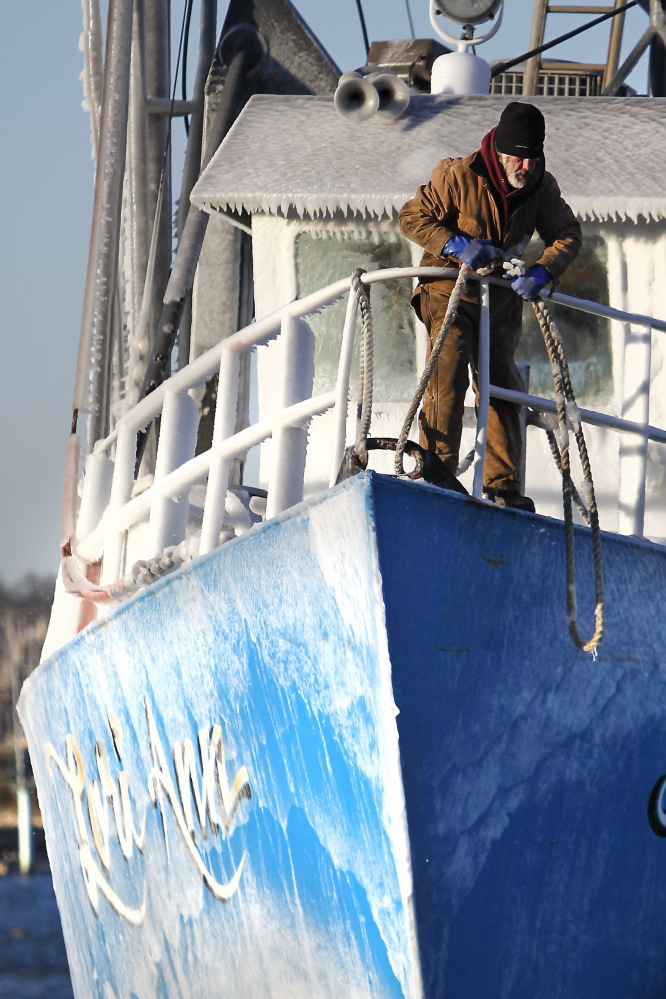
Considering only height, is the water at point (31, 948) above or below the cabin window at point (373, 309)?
below

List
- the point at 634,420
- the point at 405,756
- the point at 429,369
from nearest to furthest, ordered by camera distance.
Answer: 1. the point at 405,756
2. the point at 429,369
3. the point at 634,420

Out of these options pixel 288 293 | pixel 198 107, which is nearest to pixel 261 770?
pixel 288 293

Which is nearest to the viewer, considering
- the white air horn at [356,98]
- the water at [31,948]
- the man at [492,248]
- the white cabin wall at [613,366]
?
the man at [492,248]

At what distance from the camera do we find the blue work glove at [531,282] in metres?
5.34

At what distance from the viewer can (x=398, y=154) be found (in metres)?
8.05

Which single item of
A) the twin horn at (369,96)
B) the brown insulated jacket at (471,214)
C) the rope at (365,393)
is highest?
the twin horn at (369,96)

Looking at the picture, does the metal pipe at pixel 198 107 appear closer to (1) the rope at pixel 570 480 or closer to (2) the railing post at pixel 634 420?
(2) the railing post at pixel 634 420

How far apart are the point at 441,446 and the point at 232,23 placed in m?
6.36

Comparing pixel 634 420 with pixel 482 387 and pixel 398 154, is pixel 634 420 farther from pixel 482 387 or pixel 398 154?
pixel 398 154

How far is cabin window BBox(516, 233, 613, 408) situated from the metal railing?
1.09 metres

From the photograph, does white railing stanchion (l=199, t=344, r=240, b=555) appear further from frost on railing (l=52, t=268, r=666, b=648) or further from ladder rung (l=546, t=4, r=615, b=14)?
ladder rung (l=546, t=4, r=615, b=14)

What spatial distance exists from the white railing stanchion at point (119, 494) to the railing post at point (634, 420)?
2.21 m

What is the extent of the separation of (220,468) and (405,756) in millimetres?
1518

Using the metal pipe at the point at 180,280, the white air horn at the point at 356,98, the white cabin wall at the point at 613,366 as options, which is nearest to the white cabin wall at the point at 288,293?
the white cabin wall at the point at 613,366
